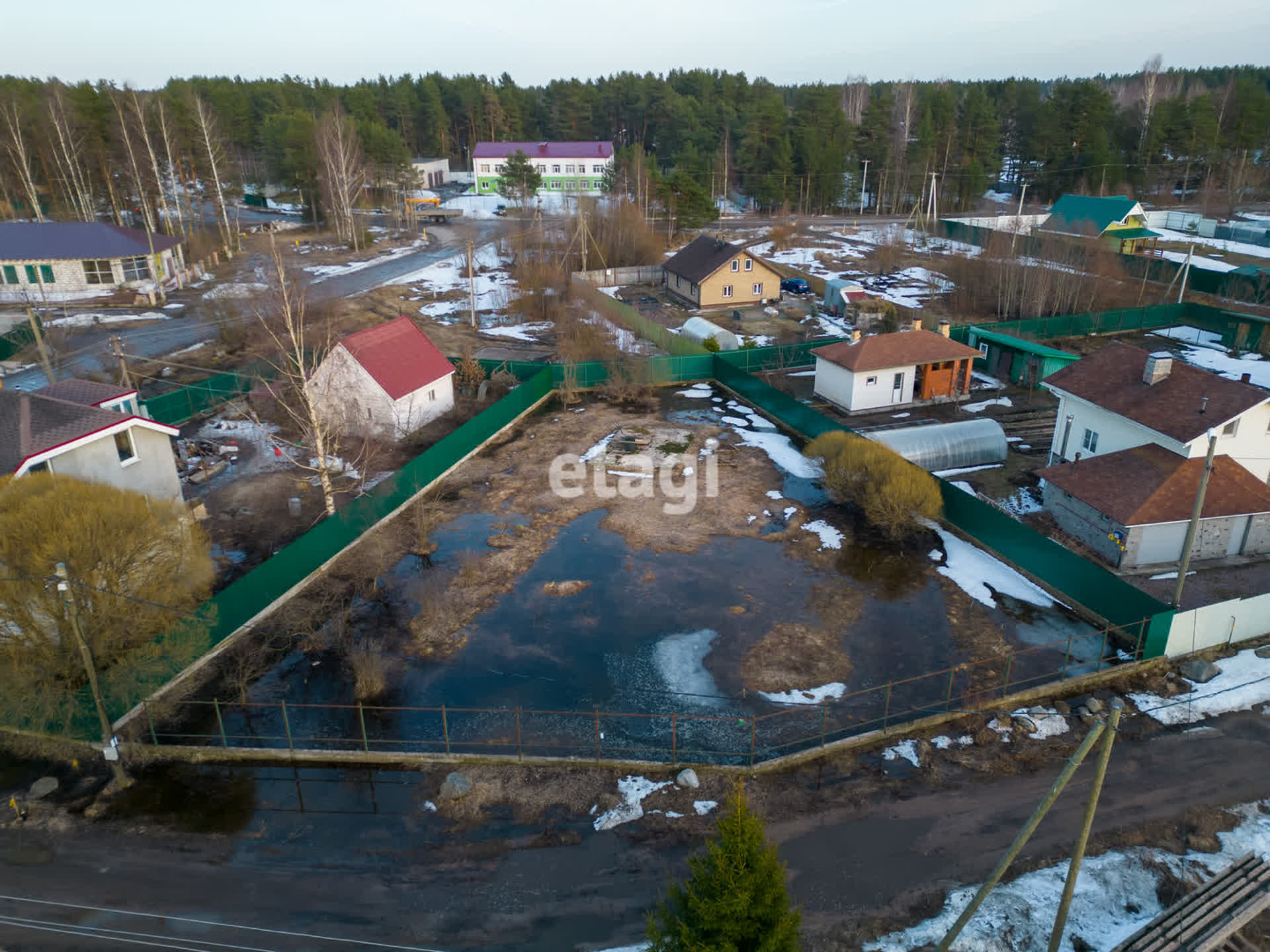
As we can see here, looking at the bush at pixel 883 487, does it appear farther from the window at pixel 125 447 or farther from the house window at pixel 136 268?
the house window at pixel 136 268

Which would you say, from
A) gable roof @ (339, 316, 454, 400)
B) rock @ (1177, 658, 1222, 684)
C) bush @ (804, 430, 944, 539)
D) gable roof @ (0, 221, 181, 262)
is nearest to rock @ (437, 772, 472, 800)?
bush @ (804, 430, 944, 539)

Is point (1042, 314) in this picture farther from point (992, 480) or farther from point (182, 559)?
point (182, 559)

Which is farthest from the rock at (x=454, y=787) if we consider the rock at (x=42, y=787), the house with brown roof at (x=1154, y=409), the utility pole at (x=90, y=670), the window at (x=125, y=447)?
the house with brown roof at (x=1154, y=409)

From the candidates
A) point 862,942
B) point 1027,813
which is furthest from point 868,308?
point 862,942

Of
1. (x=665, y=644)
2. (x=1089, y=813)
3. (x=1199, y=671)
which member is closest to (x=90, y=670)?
(x=665, y=644)

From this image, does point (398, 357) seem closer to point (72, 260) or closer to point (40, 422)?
point (40, 422)

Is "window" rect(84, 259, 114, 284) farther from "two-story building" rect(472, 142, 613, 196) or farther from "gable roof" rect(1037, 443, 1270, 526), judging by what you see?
"gable roof" rect(1037, 443, 1270, 526)
